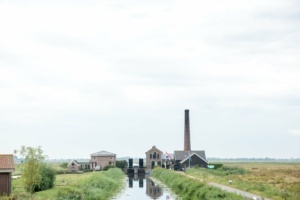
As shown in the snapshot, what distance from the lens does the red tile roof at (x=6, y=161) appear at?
3782 centimetres

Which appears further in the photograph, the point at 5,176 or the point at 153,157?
the point at 153,157

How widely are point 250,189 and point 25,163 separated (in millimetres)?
20663

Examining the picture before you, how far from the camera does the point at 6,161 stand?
126 feet

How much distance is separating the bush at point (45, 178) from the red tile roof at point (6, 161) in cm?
661

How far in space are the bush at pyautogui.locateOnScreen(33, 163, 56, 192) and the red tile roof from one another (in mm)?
6609

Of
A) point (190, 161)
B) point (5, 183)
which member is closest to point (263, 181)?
point (5, 183)

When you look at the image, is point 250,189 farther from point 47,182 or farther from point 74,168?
point 74,168

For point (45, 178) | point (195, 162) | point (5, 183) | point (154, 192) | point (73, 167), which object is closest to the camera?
point (5, 183)

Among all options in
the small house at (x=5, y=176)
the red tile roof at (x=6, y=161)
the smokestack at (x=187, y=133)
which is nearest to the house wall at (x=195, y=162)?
the smokestack at (x=187, y=133)

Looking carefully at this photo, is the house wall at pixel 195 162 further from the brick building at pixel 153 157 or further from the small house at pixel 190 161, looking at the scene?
the brick building at pixel 153 157

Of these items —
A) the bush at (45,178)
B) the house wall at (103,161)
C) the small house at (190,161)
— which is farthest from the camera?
the house wall at (103,161)

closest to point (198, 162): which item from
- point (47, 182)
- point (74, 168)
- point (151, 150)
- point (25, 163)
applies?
point (151, 150)

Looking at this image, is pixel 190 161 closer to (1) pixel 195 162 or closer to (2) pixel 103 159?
(1) pixel 195 162

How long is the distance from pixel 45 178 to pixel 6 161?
863 centimetres
